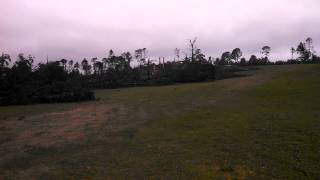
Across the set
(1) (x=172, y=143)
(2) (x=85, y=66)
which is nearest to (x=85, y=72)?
(2) (x=85, y=66)

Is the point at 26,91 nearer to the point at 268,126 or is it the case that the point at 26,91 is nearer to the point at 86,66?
the point at 268,126

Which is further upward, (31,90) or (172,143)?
(31,90)

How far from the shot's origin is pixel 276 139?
15352mm

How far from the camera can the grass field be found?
11.9 m

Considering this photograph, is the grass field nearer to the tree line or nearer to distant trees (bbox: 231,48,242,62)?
the tree line

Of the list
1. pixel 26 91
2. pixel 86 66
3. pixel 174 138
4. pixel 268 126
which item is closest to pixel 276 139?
pixel 268 126

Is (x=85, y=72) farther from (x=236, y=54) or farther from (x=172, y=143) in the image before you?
(x=172, y=143)

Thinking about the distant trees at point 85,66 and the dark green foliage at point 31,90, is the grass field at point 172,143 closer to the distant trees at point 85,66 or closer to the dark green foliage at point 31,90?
the dark green foliage at point 31,90

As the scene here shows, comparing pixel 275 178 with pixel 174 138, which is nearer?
pixel 275 178

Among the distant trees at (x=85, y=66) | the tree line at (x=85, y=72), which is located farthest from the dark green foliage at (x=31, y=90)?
the distant trees at (x=85, y=66)

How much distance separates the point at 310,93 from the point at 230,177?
66.3 ft

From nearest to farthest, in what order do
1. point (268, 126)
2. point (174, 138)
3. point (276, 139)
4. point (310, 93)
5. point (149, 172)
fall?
1. point (149, 172)
2. point (276, 139)
3. point (174, 138)
4. point (268, 126)
5. point (310, 93)

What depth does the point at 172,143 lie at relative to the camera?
15836 millimetres

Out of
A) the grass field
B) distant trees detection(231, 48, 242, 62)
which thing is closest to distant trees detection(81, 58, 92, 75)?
distant trees detection(231, 48, 242, 62)
